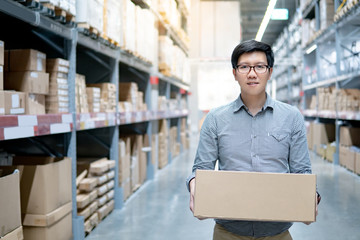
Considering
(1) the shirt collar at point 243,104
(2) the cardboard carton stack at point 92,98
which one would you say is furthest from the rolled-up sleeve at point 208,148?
(2) the cardboard carton stack at point 92,98

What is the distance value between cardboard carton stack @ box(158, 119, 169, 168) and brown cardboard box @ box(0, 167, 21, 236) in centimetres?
551

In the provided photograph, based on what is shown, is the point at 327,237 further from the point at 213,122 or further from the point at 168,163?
the point at 168,163

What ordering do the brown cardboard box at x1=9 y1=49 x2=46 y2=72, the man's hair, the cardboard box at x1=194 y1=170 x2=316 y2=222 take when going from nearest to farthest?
the cardboard box at x1=194 y1=170 x2=316 y2=222 < the man's hair < the brown cardboard box at x1=9 y1=49 x2=46 y2=72

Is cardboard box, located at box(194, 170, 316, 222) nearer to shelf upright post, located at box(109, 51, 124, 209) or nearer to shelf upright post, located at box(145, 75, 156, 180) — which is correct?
shelf upright post, located at box(109, 51, 124, 209)

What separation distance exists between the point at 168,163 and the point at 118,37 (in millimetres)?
4798

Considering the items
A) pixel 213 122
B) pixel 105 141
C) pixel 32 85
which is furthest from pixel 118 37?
pixel 213 122

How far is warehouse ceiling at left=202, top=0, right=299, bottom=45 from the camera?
1808 centimetres

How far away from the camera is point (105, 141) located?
4.88 metres

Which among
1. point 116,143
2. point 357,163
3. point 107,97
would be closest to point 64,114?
point 107,97

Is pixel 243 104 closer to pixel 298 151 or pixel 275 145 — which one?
pixel 275 145

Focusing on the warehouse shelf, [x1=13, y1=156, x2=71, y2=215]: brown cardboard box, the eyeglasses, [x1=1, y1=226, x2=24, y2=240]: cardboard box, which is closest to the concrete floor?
[x1=13, y1=156, x2=71, y2=215]: brown cardboard box

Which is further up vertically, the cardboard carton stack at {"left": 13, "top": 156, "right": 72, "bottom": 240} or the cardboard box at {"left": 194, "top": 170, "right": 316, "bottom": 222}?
the cardboard box at {"left": 194, "top": 170, "right": 316, "bottom": 222}

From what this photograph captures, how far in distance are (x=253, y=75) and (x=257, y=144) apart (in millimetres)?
330

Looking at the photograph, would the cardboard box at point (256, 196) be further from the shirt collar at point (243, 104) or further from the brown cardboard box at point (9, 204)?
the brown cardboard box at point (9, 204)
